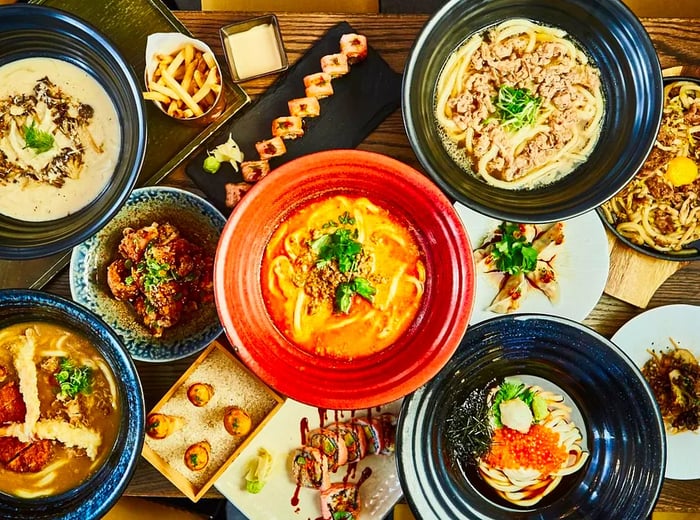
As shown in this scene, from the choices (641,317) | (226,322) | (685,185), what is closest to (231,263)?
(226,322)

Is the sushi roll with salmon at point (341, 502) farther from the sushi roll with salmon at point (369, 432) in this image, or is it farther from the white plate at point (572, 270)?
the white plate at point (572, 270)

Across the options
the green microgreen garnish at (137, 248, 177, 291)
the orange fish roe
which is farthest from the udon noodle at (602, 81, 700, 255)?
the green microgreen garnish at (137, 248, 177, 291)

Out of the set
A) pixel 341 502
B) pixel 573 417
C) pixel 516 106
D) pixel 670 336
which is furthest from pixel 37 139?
pixel 670 336

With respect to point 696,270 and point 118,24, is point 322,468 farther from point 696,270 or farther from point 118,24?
point 118,24

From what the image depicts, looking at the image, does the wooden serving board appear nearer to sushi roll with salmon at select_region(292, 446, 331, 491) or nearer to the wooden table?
the wooden table

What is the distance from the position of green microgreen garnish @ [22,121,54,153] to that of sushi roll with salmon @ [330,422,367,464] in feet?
5.69

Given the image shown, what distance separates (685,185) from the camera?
9.56 ft

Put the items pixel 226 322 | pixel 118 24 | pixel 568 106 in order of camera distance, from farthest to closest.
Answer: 1. pixel 118 24
2. pixel 568 106
3. pixel 226 322

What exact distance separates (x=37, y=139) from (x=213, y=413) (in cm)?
136

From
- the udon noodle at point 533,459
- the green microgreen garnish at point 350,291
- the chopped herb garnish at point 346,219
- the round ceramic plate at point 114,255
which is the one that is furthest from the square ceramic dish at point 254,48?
the udon noodle at point 533,459

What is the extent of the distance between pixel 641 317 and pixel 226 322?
1.80 metres

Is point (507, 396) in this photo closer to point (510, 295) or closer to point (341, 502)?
point (510, 295)

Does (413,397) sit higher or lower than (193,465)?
higher

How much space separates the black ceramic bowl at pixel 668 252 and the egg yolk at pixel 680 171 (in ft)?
0.15
